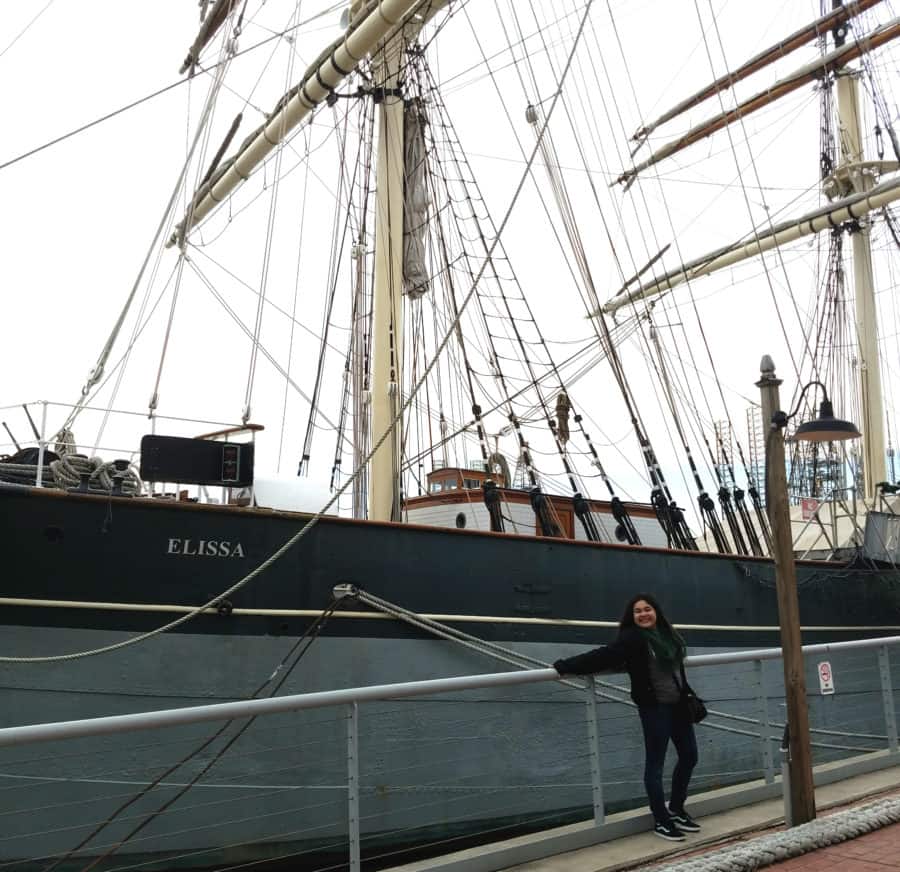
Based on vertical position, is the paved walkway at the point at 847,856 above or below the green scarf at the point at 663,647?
below

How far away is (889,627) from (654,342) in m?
6.14

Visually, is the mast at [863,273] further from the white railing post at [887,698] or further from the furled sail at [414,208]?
the white railing post at [887,698]

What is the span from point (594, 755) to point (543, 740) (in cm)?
337

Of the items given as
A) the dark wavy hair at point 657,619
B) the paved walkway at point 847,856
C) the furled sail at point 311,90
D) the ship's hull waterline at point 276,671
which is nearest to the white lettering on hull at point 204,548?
the ship's hull waterline at point 276,671

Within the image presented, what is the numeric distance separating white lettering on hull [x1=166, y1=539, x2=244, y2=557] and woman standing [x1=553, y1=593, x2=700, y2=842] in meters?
3.45

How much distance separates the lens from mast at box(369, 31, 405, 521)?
10055mm

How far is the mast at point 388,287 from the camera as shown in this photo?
10.1 meters

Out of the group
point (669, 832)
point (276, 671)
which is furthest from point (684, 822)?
point (276, 671)

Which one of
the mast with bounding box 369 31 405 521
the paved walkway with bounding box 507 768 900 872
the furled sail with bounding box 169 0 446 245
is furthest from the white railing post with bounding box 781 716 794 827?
the furled sail with bounding box 169 0 446 245

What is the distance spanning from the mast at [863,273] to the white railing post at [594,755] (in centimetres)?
1597

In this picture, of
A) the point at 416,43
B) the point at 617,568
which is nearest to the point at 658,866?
the point at 617,568

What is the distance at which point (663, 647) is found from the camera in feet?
16.1

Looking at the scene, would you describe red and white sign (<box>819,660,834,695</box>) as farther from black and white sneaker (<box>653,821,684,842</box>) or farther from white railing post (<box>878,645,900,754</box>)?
black and white sneaker (<box>653,821,684,842</box>)

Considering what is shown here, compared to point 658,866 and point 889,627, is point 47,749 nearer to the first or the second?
point 658,866
